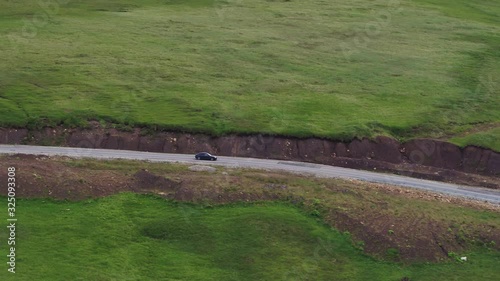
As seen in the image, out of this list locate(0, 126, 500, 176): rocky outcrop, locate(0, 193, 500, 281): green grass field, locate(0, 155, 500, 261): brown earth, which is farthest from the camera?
locate(0, 126, 500, 176): rocky outcrop

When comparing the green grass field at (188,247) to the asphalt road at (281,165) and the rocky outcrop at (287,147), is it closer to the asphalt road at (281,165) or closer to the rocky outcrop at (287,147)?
the asphalt road at (281,165)

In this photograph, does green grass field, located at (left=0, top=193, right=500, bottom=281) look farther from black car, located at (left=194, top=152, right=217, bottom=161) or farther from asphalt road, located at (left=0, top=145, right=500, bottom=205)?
black car, located at (left=194, top=152, right=217, bottom=161)

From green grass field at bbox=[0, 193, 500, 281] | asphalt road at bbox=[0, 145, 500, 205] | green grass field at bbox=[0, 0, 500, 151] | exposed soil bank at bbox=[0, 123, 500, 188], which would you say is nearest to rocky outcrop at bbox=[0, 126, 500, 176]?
exposed soil bank at bbox=[0, 123, 500, 188]

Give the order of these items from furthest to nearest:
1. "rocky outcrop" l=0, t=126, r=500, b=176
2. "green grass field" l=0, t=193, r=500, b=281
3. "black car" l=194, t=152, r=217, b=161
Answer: "rocky outcrop" l=0, t=126, r=500, b=176 < "black car" l=194, t=152, r=217, b=161 < "green grass field" l=0, t=193, r=500, b=281

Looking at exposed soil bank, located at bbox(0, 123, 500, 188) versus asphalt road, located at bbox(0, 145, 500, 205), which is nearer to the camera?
asphalt road, located at bbox(0, 145, 500, 205)

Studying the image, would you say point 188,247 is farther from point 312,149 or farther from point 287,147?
point 312,149

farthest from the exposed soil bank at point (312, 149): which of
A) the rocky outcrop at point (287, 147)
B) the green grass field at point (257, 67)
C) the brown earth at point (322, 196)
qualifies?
the brown earth at point (322, 196)

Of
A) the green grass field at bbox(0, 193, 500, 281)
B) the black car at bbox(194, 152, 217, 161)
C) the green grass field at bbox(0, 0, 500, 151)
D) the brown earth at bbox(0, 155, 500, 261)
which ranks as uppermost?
the green grass field at bbox(0, 0, 500, 151)
